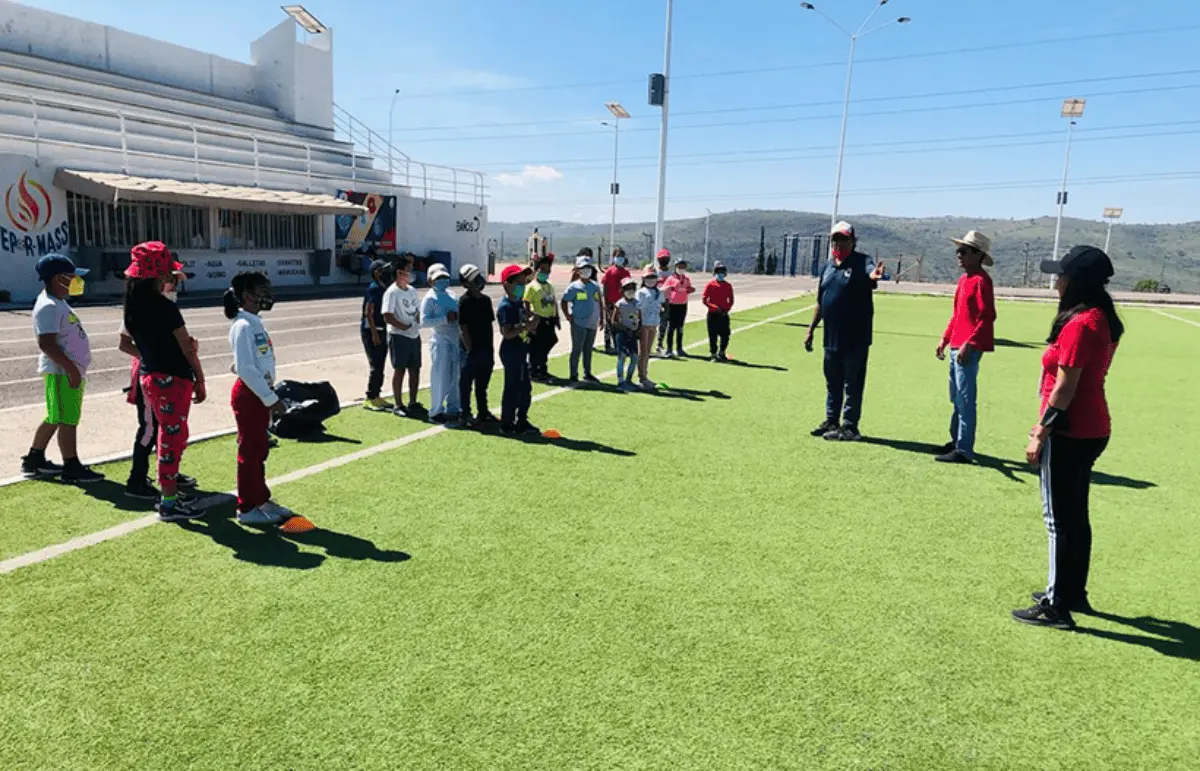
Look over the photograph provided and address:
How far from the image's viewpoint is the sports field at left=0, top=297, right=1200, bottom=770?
9.89 feet

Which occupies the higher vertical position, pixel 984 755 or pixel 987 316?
pixel 987 316

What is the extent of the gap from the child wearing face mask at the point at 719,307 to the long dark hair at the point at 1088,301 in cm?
951

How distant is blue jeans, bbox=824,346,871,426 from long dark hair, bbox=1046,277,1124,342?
155 inches

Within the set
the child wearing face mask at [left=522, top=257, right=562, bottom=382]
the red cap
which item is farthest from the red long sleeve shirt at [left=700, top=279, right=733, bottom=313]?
the red cap

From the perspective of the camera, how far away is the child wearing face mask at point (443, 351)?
8297 mm

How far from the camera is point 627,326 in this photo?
10.6m

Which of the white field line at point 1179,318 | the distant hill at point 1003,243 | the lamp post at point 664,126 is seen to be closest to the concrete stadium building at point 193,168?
the lamp post at point 664,126

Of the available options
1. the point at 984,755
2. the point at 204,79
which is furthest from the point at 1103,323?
the point at 204,79

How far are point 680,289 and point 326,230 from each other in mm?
20230

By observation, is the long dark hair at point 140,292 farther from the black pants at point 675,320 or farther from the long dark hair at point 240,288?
the black pants at point 675,320

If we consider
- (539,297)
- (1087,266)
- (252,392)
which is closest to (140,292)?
(252,392)

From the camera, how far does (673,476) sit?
261 inches

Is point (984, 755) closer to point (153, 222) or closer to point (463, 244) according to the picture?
point (153, 222)

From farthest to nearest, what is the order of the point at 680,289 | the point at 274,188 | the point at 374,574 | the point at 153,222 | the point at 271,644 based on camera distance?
1. the point at 274,188
2. the point at 153,222
3. the point at 680,289
4. the point at 374,574
5. the point at 271,644
